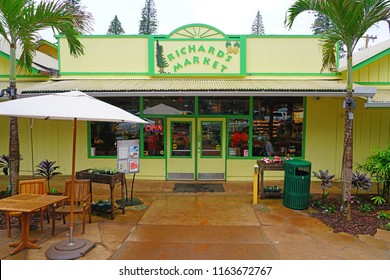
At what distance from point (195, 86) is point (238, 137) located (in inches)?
94.0

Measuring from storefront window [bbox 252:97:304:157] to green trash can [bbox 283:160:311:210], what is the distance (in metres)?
2.84

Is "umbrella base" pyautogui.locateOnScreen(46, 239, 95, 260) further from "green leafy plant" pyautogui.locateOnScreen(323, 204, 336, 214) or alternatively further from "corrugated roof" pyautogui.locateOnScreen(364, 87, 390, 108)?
"corrugated roof" pyautogui.locateOnScreen(364, 87, 390, 108)

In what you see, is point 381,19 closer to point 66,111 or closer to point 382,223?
point 382,223

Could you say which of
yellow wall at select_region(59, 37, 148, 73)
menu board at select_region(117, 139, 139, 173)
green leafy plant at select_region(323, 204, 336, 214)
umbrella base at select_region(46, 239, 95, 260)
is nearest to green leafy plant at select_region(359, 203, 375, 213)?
green leafy plant at select_region(323, 204, 336, 214)

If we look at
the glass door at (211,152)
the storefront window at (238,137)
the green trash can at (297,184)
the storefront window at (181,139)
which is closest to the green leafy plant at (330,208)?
the green trash can at (297,184)

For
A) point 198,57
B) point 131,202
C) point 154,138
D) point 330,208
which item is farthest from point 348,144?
point 154,138

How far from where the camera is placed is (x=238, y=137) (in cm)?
984

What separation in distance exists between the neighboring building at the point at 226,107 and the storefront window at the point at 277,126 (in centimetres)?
3

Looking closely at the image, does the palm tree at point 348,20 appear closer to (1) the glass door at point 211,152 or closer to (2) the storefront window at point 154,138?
(1) the glass door at point 211,152

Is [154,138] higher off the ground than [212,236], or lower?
higher

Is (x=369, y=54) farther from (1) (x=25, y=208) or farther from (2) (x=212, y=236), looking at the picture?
(1) (x=25, y=208)

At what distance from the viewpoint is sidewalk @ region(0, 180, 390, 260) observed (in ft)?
15.4

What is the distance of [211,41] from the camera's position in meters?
9.84

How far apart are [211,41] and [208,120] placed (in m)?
2.60
